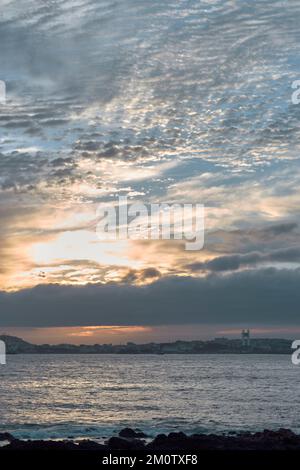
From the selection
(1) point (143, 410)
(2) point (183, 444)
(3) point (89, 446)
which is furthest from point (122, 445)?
(1) point (143, 410)

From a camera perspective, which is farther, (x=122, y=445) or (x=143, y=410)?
(x=143, y=410)

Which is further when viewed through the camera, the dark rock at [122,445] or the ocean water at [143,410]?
the ocean water at [143,410]

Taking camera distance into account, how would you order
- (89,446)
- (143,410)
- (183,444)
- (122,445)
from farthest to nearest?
1. (143,410)
2. (183,444)
3. (122,445)
4. (89,446)

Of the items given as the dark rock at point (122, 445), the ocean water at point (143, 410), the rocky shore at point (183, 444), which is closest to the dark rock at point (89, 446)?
the rocky shore at point (183, 444)

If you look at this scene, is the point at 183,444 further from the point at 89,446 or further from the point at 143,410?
the point at 143,410

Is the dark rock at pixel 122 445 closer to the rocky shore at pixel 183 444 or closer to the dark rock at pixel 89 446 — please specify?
the rocky shore at pixel 183 444

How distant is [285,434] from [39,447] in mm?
19247

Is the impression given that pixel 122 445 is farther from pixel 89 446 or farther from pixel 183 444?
pixel 183 444

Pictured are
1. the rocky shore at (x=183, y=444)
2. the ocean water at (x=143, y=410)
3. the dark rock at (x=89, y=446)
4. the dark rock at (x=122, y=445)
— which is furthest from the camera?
the ocean water at (x=143, y=410)

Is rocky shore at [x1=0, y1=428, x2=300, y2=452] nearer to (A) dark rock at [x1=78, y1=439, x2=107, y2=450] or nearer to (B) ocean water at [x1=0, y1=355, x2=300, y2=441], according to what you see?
(A) dark rock at [x1=78, y1=439, x2=107, y2=450]

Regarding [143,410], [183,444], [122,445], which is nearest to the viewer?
[122,445]

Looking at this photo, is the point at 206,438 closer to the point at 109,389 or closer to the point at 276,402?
the point at 276,402

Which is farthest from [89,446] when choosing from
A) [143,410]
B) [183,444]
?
[143,410]
